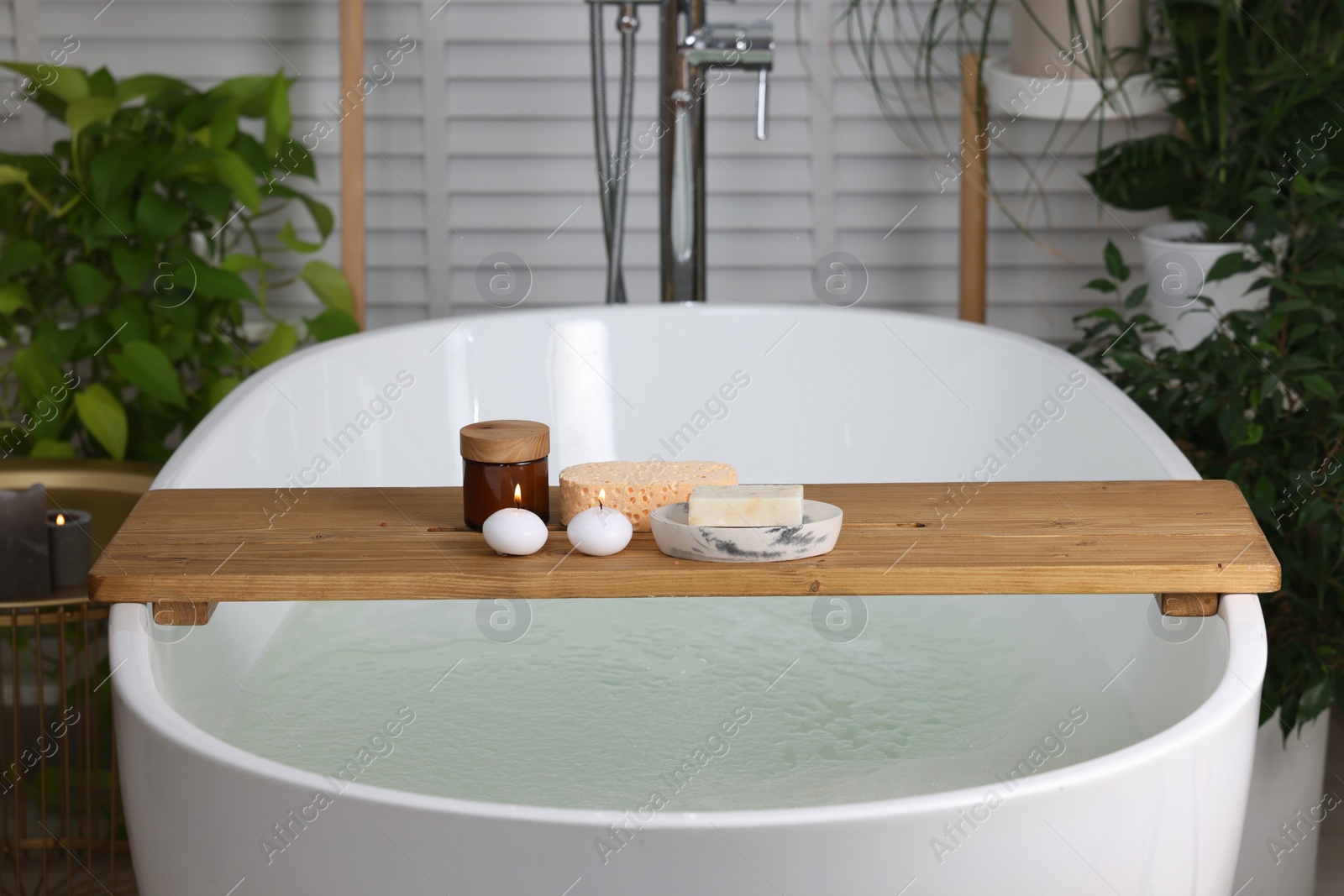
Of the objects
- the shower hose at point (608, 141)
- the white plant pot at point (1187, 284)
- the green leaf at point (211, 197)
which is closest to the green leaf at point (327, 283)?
the green leaf at point (211, 197)

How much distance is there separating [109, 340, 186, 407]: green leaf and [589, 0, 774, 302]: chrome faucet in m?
0.71

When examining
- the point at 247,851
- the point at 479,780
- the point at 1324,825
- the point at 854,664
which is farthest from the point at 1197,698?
the point at 1324,825

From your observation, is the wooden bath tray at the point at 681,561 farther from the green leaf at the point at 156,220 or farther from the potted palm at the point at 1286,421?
the green leaf at the point at 156,220

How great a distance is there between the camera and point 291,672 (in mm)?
1557

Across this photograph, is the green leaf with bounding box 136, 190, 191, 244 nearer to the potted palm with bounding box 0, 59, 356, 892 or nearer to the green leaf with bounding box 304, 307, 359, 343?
the potted palm with bounding box 0, 59, 356, 892

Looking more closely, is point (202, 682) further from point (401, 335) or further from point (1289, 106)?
point (1289, 106)

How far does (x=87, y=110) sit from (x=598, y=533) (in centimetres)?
135

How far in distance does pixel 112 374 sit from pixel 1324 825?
6.65ft

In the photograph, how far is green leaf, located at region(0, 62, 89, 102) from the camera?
216cm

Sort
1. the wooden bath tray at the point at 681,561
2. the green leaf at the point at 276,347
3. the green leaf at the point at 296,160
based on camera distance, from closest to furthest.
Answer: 1. the wooden bath tray at the point at 681,561
2. the green leaf at the point at 276,347
3. the green leaf at the point at 296,160

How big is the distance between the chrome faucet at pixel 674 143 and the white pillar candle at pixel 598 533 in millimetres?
1076

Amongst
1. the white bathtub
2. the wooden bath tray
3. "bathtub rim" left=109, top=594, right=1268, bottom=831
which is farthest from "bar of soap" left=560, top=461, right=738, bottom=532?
"bathtub rim" left=109, top=594, right=1268, bottom=831

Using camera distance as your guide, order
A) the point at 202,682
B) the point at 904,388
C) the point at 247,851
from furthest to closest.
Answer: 1. the point at 904,388
2. the point at 202,682
3. the point at 247,851

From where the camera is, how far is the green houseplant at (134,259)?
6.86 ft
